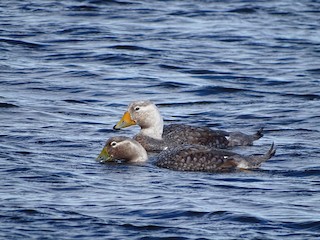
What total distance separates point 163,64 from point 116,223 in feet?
41.5

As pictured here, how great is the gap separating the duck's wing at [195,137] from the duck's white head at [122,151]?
1146 millimetres

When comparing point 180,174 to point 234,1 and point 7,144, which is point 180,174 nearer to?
point 7,144

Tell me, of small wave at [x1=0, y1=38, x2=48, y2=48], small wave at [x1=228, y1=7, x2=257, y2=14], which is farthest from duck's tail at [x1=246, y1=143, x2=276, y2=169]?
small wave at [x1=228, y1=7, x2=257, y2=14]

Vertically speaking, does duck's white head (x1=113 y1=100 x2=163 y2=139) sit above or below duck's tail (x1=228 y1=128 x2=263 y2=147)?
above

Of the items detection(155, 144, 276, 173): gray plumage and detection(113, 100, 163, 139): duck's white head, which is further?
detection(113, 100, 163, 139): duck's white head

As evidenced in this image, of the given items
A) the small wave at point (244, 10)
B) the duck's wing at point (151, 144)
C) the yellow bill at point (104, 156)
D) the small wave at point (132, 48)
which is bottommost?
the small wave at point (244, 10)

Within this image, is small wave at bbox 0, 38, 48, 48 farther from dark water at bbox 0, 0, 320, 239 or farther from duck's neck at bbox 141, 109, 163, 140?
duck's neck at bbox 141, 109, 163, 140

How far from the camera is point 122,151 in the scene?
15.4 m

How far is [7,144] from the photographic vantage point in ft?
52.5

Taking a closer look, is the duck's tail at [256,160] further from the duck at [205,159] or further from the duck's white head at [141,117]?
the duck's white head at [141,117]

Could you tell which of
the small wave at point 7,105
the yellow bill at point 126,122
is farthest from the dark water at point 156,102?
the yellow bill at point 126,122

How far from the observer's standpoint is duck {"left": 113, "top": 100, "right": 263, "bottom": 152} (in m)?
16.5

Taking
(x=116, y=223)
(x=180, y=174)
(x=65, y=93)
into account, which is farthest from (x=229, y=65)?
(x=116, y=223)

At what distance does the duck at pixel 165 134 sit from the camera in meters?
16.5
